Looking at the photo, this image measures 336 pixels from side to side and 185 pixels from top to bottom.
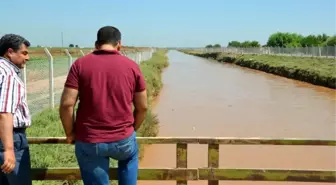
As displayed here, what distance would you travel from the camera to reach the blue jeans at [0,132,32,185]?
311 centimetres

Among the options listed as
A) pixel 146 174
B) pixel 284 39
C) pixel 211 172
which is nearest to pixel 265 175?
pixel 211 172

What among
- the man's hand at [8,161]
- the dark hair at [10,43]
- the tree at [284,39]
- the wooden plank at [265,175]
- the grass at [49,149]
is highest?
→ the tree at [284,39]

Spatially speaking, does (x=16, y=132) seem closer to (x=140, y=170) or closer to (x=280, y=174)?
(x=140, y=170)

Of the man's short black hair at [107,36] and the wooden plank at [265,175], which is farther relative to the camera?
the wooden plank at [265,175]

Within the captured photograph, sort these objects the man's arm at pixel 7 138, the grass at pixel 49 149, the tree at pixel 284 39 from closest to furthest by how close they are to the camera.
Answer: the man's arm at pixel 7 138 → the grass at pixel 49 149 → the tree at pixel 284 39

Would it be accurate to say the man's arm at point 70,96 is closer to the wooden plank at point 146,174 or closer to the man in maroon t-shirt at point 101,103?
the man in maroon t-shirt at point 101,103

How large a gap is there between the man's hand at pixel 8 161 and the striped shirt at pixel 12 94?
0.23 metres

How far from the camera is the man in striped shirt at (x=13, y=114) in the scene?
2.88m

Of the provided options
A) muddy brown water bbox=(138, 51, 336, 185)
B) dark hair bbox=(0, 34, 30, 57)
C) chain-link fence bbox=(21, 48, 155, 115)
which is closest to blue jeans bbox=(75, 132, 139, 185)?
dark hair bbox=(0, 34, 30, 57)

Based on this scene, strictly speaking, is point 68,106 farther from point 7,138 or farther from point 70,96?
point 7,138

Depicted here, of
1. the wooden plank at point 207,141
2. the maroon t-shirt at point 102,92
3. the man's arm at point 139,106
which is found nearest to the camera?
the maroon t-shirt at point 102,92

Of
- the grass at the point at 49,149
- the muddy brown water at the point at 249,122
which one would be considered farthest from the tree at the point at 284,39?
the grass at the point at 49,149

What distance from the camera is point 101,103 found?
3.04 meters

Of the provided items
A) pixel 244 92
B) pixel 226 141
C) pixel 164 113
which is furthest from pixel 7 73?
pixel 244 92
